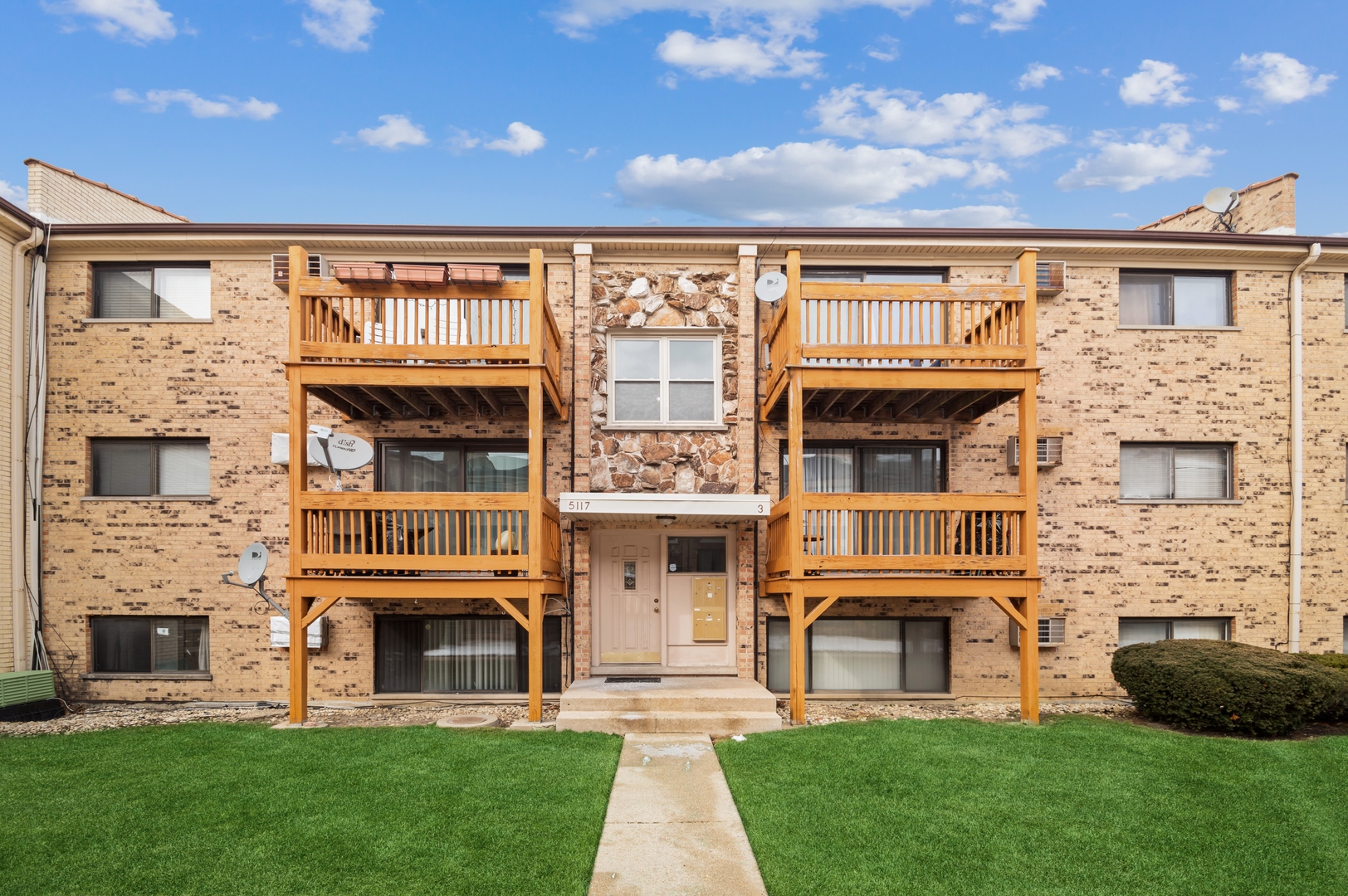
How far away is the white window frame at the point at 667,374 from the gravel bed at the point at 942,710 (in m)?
4.32

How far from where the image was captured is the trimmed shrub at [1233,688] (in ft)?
28.1

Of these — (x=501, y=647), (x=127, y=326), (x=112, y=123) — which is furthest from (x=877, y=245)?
(x=112, y=123)

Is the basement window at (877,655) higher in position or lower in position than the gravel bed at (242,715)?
higher

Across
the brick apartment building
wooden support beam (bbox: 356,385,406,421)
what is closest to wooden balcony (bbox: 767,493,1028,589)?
the brick apartment building

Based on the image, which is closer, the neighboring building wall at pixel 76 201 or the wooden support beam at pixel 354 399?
the wooden support beam at pixel 354 399

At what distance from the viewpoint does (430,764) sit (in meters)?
7.26

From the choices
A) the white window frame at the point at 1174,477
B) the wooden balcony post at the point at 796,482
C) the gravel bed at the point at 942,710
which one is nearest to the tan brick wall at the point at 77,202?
the wooden balcony post at the point at 796,482

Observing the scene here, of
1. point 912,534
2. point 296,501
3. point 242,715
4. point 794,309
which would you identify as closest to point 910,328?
point 794,309

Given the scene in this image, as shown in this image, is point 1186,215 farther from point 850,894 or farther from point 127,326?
point 127,326

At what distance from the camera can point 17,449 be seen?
426 inches

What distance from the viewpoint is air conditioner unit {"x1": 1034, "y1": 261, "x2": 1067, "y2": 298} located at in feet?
37.0

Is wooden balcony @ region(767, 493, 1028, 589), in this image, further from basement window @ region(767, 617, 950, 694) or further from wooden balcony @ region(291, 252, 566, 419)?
wooden balcony @ region(291, 252, 566, 419)

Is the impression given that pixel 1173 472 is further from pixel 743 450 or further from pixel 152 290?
pixel 152 290

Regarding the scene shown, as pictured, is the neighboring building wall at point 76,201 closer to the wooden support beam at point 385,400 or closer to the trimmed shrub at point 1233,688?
the wooden support beam at point 385,400
